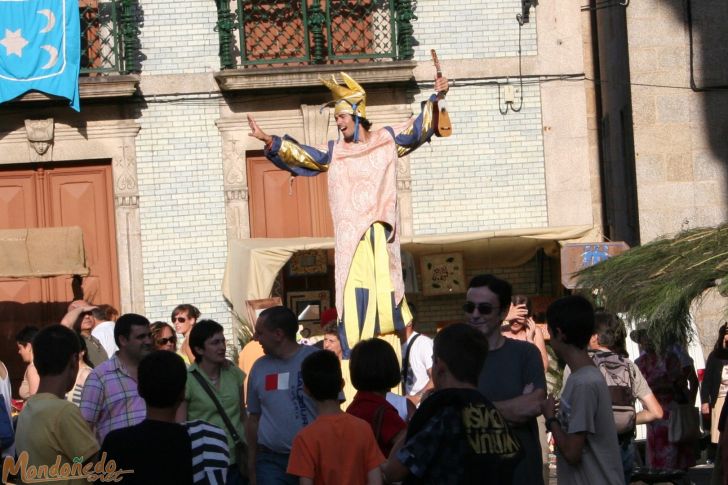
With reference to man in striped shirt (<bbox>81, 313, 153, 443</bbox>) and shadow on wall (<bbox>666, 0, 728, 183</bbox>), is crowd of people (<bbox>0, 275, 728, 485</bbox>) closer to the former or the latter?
man in striped shirt (<bbox>81, 313, 153, 443</bbox>)

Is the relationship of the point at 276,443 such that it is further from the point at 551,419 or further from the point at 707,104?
the point at 707,104

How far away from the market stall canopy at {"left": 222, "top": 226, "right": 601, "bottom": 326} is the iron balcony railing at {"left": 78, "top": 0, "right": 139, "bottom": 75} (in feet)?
8.85

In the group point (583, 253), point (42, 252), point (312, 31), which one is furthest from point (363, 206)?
point (312, 31)

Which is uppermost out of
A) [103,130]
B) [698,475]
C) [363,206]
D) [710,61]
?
[710,61]

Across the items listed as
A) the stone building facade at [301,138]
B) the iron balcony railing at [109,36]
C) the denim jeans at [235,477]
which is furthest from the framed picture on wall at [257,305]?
the denim jeans at [235,477]

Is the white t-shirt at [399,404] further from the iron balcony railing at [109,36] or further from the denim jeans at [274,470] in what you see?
the iron balcony railing at [109,36]

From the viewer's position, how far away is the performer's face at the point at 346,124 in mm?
10531

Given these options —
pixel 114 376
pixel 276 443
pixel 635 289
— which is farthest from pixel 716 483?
pixel 114 376

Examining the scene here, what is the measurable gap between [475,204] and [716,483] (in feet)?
36.8

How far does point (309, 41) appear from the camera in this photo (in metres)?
19.0

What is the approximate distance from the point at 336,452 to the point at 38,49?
12.8 m

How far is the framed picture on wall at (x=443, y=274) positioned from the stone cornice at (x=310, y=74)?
222 centimetres

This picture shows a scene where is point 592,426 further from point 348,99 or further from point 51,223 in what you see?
point 51,223

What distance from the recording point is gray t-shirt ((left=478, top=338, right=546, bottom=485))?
6875 millimetres
